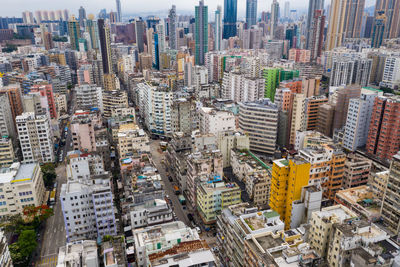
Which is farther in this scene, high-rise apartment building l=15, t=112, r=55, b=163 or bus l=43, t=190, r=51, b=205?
high-rise apartment building l=15, t=112, r=55, b=163

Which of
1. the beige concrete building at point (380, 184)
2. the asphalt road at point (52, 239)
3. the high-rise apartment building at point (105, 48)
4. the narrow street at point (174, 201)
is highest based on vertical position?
the high-rise apartment building at point (105, 48)

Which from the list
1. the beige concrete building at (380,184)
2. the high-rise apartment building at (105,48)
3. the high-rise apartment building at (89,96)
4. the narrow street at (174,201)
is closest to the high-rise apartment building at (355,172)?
the beige concrete building at (380,184)

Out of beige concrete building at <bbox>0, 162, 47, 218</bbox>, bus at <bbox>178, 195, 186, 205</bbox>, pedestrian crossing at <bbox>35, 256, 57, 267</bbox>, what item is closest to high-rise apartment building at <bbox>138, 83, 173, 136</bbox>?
bus at <bbox>178, 195, 186, 205</bbox>

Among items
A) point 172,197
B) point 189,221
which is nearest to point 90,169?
point 172,197

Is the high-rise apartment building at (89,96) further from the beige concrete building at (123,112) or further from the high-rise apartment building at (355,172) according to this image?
the high-rise apartment building at (355,172)

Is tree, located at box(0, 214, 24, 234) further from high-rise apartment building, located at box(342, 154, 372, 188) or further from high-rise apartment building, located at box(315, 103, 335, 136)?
high-rise apartment building, located at box(315, 103, 335, 136)

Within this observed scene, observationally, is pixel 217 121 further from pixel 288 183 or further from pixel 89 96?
pixel 89 96
